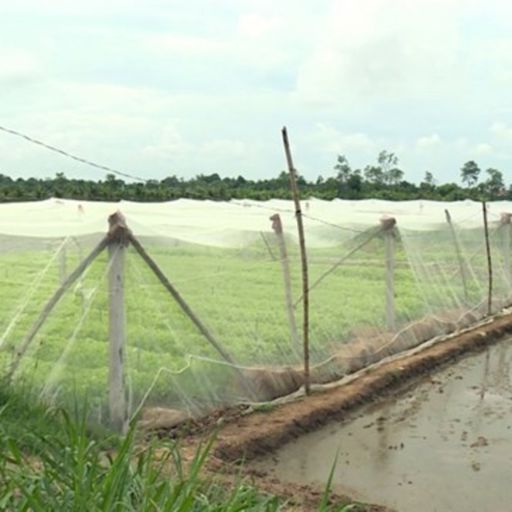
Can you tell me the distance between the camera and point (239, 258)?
24.3 feet

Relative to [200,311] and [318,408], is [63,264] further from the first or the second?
[318,408]

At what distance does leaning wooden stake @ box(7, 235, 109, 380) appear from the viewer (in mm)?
5883

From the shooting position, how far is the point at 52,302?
6.01 m

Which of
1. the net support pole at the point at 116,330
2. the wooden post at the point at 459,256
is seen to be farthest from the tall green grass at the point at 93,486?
the wooden post at the point at 459,256

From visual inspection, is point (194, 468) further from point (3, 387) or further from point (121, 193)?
point (121, 193)

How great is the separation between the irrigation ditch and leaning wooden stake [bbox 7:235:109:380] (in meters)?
1.23

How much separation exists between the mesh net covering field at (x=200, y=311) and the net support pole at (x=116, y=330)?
0.02m

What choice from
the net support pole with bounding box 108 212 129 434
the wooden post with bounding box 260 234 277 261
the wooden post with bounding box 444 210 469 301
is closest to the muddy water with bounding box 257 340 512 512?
the net support pole with bounding box 108 212 129 434

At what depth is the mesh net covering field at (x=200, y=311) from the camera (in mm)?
5930

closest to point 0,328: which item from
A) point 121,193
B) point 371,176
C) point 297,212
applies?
point 297,212

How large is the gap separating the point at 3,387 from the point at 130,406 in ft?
3.10

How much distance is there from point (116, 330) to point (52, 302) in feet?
2.02

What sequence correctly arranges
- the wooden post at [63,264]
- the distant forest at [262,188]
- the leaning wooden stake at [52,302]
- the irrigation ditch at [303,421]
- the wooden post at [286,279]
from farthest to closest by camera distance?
the distant forest at [262,188] < the wooden post at [286,279] < the wooden post at [63,264] < the leaning wooden stake at [52,302] < the irrigation ditch at [303,421]

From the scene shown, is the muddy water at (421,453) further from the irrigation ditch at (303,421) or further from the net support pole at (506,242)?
the net support pole at (506,242)
